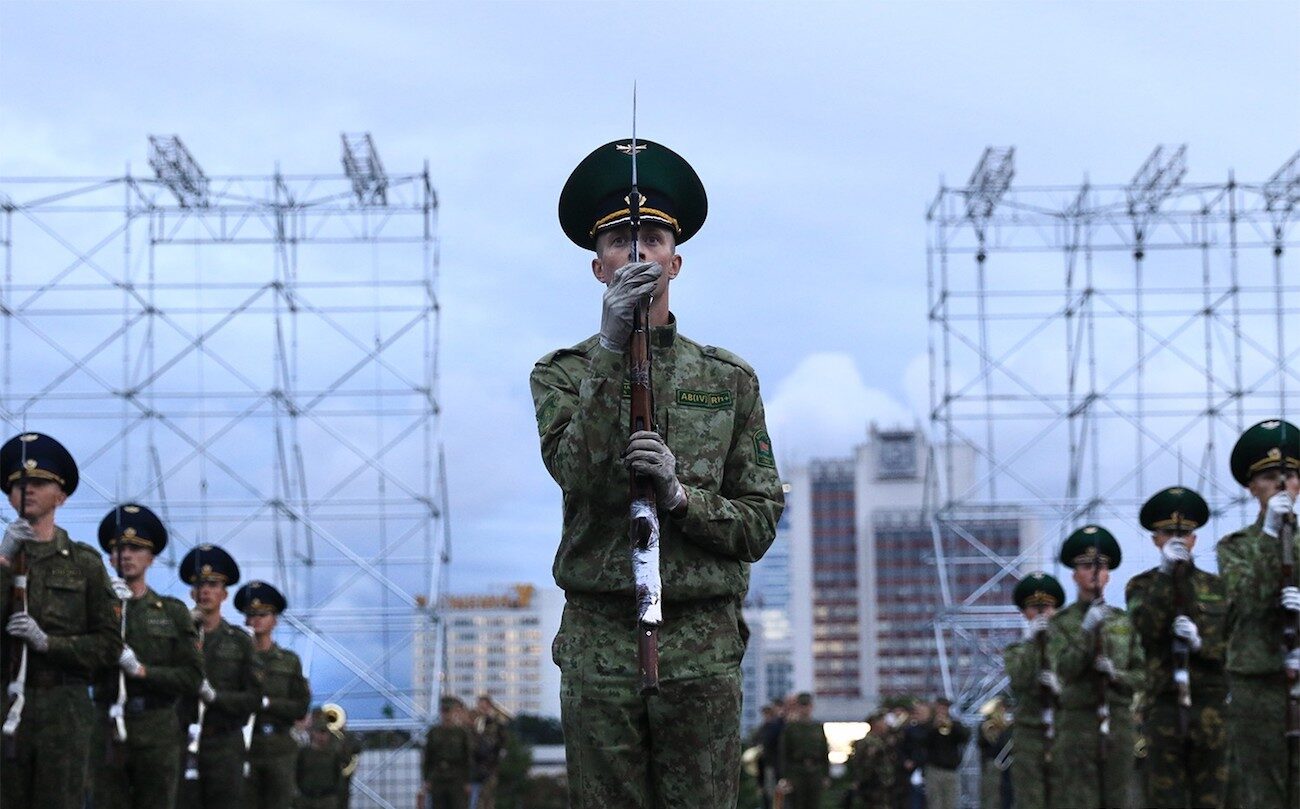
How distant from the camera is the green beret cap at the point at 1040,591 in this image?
13.8 metres

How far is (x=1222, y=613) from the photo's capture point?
30.2 ft

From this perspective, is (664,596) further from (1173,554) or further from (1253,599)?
(1173,554)

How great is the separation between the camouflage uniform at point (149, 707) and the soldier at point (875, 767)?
14.1m

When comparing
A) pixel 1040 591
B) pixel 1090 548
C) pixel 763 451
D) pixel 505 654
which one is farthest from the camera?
pixel 505 654

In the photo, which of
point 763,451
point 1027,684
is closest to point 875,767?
point 1027,684

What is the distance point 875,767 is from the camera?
879 inches

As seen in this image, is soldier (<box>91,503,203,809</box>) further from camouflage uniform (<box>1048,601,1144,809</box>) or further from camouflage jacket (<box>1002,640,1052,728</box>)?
camouflage jacket (<box>1002,640,1052,728</box>)

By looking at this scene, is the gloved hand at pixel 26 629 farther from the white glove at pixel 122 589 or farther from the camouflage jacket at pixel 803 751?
the camouflage jacket at pixel 803 751

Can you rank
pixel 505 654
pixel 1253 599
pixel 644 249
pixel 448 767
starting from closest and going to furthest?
pixel 644 249 → pixel 1253 599 → pixel 448 767 → pixel 505 654

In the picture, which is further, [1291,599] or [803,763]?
[803,763]

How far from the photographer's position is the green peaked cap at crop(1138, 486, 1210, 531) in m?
9.73

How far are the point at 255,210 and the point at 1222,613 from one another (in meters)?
20.4

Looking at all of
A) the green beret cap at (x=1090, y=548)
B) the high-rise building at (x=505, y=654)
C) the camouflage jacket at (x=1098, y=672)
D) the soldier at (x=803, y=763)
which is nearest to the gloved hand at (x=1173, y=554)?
the camouflage jacket at (x=1098, y=672)

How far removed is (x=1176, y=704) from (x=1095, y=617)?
4.35ft
